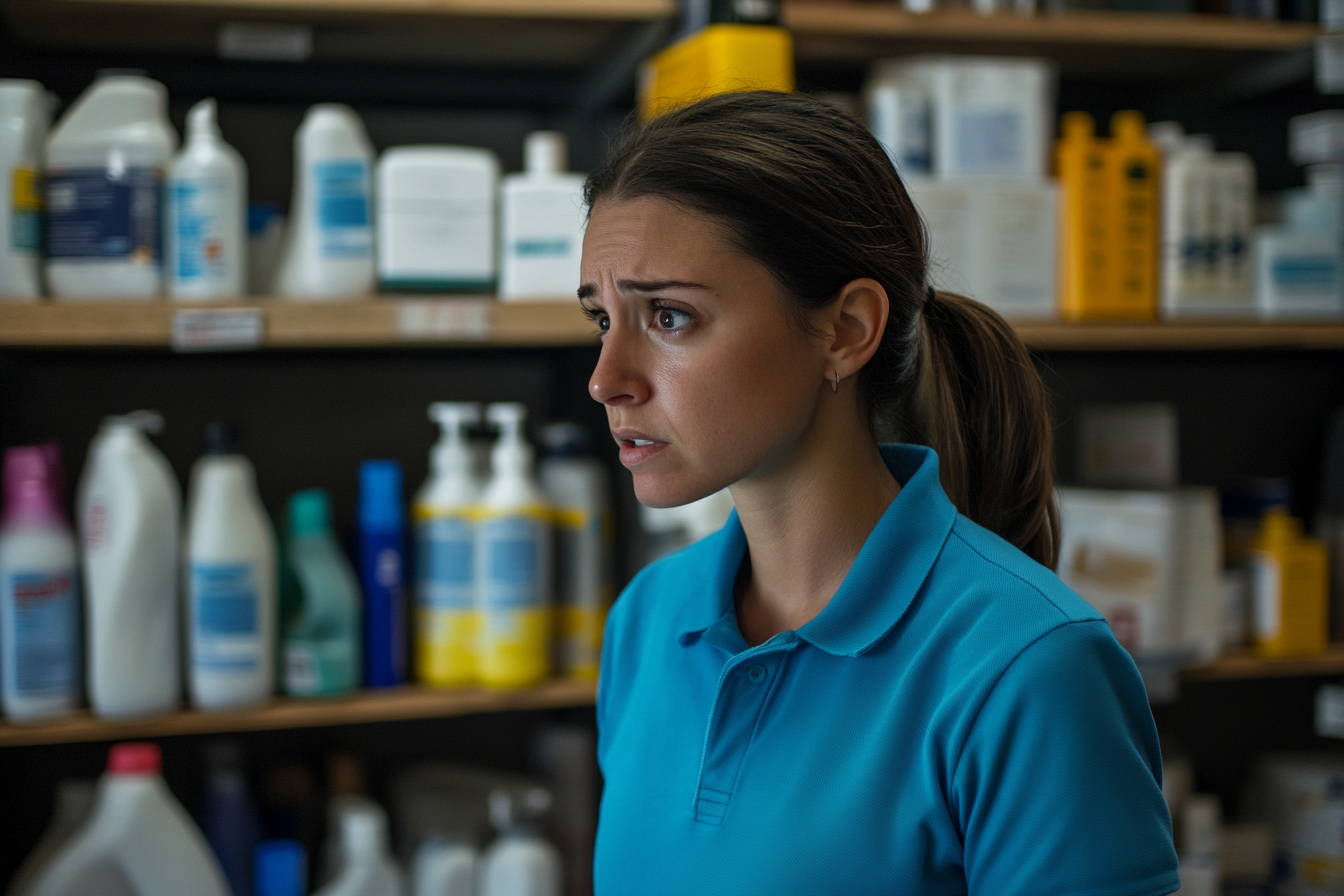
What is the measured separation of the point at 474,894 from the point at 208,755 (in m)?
0.41

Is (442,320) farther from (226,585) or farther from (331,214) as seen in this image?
(226,585)

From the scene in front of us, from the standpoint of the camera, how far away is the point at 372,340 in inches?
55.2

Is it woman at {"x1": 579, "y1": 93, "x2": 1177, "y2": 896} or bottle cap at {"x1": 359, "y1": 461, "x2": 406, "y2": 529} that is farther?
bottle cap at {"x1": 359, "y1": 461, "x2": 406, "y2": 529}

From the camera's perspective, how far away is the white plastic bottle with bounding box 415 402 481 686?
1505 millimetres

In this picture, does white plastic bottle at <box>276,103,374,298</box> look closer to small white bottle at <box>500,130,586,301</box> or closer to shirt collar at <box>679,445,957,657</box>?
small white bottle at <box>500,130,586,301</box>

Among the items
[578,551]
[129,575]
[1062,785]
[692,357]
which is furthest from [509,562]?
[1062,785]

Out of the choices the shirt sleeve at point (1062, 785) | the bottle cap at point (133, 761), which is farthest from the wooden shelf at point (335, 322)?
the shirt sleeve at point (1062, 785)

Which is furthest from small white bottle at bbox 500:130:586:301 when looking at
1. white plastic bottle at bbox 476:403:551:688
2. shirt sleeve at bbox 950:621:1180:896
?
shirt sleeve at bbox 950:621:1180:896

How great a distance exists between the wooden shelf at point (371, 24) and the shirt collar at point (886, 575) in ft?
3.00

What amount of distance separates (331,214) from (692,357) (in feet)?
2.80

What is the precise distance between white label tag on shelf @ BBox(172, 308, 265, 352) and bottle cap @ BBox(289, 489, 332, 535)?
224mm

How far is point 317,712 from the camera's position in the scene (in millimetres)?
1421

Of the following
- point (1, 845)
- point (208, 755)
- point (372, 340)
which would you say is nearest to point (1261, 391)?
point (372, 340)

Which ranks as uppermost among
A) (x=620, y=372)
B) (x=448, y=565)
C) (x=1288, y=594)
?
(x=620, y=372)
